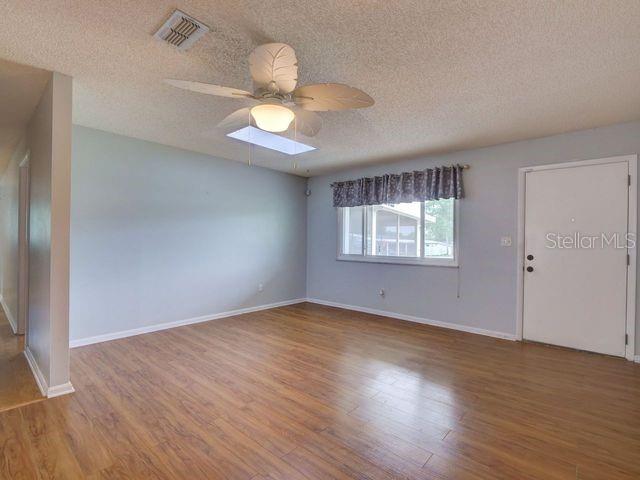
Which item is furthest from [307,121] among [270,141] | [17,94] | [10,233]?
[10,233]

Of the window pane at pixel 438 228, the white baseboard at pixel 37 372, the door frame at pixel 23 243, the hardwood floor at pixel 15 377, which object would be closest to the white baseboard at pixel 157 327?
the white baseboard at pixel 37 372

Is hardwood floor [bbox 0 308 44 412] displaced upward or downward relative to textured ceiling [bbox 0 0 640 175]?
downward

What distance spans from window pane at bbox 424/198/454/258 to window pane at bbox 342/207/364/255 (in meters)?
1.20

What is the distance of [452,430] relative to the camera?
6.47ft

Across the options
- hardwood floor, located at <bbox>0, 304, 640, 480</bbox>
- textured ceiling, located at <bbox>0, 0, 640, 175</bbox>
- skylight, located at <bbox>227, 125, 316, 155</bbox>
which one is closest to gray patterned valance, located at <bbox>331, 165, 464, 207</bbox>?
textured ceiling, located at <bbox>0, 0, 640, 175</bbox>

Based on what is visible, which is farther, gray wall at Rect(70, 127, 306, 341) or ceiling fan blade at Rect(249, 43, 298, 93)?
gray wall at Rect(70, 127, 306, 341)

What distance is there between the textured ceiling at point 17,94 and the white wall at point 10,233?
0.36 metres

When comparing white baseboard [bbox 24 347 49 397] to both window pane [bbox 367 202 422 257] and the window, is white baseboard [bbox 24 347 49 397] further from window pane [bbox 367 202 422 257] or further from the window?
window pane [bbox 367 202 422 257]

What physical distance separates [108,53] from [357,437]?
2916mm

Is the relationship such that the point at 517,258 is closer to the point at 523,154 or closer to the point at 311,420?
the point at 523,154

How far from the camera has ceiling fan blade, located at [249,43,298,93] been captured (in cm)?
160

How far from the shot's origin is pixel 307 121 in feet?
7.63

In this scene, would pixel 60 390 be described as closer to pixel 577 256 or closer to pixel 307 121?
pixel 307 121

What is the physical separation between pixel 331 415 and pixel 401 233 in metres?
3.24
